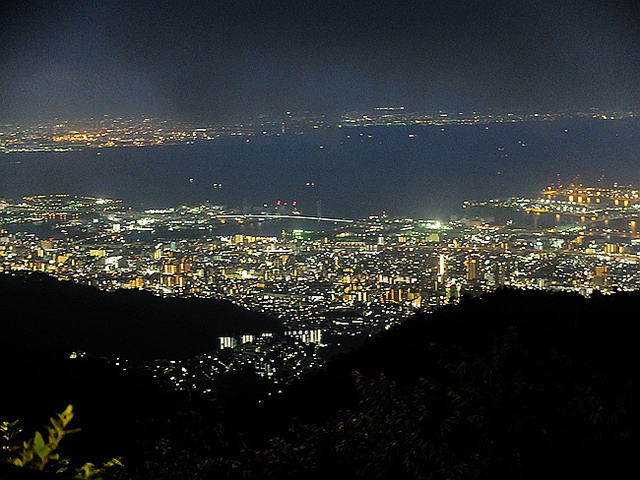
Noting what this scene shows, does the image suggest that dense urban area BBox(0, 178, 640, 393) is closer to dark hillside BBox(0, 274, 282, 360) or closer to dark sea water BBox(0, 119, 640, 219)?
dark hillside BBox(0, 274, 282, 360)

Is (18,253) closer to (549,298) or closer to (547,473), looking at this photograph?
(549,298)

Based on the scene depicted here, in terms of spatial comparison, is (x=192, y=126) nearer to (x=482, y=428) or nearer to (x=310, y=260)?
(x=310, y=260)

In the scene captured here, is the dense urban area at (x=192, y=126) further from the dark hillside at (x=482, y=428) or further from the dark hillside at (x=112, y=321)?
the dark hillside at (x=482, y=428)

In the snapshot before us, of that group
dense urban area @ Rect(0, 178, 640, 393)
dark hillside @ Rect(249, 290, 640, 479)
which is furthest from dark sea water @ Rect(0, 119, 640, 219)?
dark hillside @ Rect(249, 290, 640, 479)

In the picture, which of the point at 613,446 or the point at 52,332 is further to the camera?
the point at 52,332

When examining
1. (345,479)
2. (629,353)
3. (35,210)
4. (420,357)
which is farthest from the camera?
(35,210)

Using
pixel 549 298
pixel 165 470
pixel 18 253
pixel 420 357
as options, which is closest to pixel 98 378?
pixel 420 357

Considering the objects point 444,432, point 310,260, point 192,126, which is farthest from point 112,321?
point 192,126

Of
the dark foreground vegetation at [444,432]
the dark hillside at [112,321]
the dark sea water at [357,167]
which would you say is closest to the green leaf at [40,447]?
the dark foreground vegetation at [444,432]

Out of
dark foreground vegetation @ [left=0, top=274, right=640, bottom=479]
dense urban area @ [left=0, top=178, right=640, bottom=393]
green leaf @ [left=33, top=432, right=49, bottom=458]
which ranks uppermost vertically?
green leaf @ [left=33, top=432, right=49, bottom=458]
